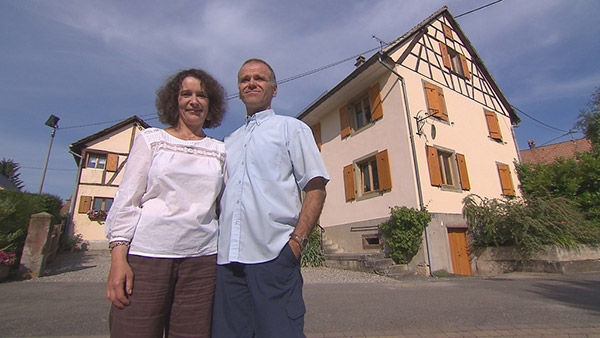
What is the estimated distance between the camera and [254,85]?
170cm

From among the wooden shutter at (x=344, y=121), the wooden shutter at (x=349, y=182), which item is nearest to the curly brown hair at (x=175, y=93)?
the wooden shutter at (x=349, y=182)

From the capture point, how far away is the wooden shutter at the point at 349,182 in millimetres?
10141

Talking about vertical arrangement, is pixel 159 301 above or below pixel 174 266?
below

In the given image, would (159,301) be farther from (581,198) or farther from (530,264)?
(581,198)

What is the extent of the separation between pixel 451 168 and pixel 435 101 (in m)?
2.38

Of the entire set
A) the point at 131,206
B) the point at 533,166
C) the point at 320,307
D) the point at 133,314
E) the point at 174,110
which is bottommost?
the point at 320,307

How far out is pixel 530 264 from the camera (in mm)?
7375

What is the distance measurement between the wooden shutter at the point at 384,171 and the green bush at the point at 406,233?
108cm

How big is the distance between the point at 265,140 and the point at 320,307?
3172 mm

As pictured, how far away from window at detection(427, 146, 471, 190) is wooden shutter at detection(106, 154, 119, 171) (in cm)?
1606

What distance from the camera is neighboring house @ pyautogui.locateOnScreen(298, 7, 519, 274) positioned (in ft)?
27.7

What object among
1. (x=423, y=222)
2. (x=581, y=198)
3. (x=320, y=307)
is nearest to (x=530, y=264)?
(x=423, y=222)

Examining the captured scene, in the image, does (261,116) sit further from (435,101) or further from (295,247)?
(435,101)

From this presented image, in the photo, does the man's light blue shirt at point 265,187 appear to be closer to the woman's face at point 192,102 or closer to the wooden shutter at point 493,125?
the woman's face at point 192,102
